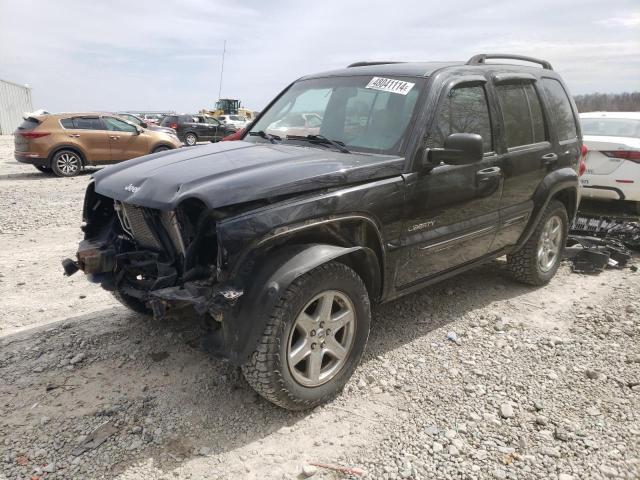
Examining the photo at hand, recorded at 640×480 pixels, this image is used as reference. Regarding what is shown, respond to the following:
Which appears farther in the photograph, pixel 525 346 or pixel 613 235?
pixel 613 235

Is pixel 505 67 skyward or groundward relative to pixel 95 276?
skyward

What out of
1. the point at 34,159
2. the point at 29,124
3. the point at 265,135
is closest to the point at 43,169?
the point at 34,159

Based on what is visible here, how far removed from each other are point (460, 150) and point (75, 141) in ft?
41.0

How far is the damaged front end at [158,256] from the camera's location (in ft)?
8.25

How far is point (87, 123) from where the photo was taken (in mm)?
13430

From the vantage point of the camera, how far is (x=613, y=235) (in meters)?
6.34

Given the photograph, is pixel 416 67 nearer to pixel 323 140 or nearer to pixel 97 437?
pixel 323 140

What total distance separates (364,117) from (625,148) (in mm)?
4577

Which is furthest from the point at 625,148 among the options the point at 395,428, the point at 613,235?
the point at 395,428

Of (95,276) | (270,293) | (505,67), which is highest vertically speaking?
(505,67)

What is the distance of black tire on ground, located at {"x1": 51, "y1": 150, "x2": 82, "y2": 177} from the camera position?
12.9m

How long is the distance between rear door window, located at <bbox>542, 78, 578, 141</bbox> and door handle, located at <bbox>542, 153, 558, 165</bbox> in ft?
0.84

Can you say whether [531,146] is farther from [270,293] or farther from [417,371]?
[270,293]

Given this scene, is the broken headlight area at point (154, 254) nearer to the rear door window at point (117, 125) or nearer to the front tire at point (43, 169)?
the front tire at point (43, 169)
